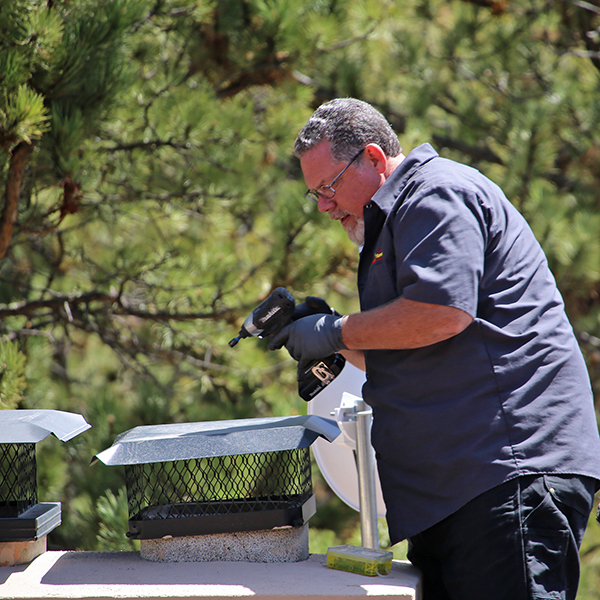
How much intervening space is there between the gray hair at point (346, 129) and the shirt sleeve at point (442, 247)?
0.86 feet

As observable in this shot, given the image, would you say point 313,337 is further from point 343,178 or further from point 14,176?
point 14,176

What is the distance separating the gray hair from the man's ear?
2cm

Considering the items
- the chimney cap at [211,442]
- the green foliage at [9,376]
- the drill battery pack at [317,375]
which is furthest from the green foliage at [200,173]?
the drill battery pack at [317,375]

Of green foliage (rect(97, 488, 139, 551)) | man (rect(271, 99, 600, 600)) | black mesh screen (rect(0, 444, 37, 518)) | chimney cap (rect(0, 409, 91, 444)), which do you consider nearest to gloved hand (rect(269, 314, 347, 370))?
man (rect(271, 99, 600, 600))

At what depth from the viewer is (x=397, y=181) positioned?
1.40 metres

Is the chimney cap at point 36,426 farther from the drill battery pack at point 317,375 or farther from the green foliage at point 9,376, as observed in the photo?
the drill battery pack at point 317,375

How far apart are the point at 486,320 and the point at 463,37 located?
11.6ft

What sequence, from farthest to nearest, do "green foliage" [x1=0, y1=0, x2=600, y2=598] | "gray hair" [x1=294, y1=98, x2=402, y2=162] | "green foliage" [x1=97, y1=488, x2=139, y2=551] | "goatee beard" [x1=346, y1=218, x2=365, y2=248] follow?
"green foliage" [x1=97, y1=488, x2=139, y2=551]
"green foliage" [x1=0, y1=0, x2=600, y2=598]
"goatee beard" [x1=346, y1=218, x2=365, y2=248]
"gray hair" [x1=294, y1=98, x2=402, y2=162]

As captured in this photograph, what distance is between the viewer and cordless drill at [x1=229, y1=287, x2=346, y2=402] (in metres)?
1.52

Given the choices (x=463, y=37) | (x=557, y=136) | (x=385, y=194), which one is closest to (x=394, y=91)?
(x=463, y=37)

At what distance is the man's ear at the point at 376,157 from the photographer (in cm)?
147

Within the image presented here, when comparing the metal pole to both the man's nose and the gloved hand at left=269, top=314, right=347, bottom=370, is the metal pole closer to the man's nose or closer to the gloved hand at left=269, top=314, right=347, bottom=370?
the gloved hand at left=269, top=314, right=347, bottom=370

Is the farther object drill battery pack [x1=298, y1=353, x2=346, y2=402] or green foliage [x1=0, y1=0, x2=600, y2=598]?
green foliage [x1=0, y1=0, x2=600, y2=598]

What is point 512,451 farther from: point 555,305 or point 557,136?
point 557,136
